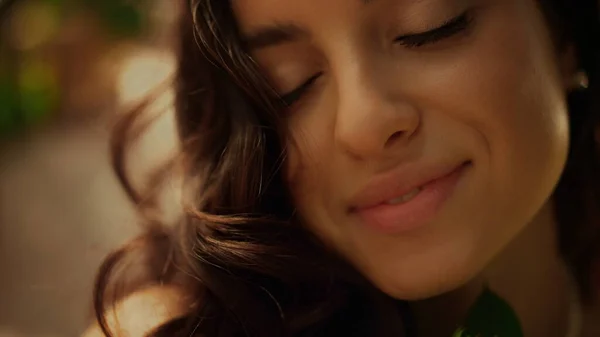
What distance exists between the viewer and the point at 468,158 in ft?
1.99

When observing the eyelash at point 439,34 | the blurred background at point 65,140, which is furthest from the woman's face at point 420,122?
the blurred background at point 65,140

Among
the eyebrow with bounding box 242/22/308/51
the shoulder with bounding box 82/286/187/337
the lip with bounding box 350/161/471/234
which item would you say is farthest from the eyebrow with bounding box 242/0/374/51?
the shoulder with bounding box 82/286/187/337

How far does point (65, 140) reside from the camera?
44.8 inches

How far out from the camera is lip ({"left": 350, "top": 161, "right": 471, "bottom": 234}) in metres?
0.61

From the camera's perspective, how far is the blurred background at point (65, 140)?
95 centimetres

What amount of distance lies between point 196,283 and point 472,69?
0.35m

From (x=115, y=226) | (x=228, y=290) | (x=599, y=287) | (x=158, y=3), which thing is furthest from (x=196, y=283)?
(x=599, y=287)

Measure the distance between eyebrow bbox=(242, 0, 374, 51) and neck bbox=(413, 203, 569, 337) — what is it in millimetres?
333

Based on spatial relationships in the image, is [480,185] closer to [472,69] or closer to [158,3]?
[472,69]

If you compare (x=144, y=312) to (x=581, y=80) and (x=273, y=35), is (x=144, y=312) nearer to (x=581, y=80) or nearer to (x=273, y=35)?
(x=273, y=35)

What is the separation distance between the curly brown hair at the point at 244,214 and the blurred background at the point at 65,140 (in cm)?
11

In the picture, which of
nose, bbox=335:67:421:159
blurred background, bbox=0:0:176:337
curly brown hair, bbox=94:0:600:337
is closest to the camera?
nose, bbox=335:67:421:159

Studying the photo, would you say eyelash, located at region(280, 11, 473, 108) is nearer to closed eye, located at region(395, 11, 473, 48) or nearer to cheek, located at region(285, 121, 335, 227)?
closed eye, located at region(395, 11, 473, 48)

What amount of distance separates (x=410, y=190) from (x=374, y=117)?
0.08m
